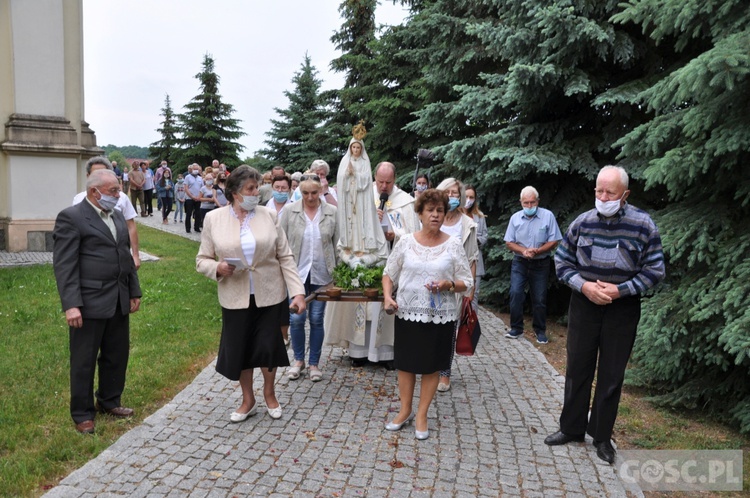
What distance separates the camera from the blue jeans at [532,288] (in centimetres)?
883

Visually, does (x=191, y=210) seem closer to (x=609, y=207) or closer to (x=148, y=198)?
(x=148, y=198)

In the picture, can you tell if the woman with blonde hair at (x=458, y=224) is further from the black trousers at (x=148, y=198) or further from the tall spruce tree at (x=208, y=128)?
the tall spruce tree at (x=208, y=128)

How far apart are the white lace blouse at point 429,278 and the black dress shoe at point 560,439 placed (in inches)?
48.2

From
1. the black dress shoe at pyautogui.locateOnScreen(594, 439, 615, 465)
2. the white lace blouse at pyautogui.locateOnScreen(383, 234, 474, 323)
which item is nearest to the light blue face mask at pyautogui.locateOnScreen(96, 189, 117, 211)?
the white lace blouse at pyautogui.locateOnScreen(383, 234, 474, 323)

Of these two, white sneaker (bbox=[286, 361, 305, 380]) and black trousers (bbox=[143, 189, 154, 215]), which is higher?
black trousers (bbox=[143, 189, 154, 215])

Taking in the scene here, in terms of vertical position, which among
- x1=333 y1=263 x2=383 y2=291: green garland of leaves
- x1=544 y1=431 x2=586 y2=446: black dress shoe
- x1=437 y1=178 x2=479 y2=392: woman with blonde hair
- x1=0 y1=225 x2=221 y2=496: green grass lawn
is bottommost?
x1=0 y1=225 x2=221 y2=496: green grass lawn

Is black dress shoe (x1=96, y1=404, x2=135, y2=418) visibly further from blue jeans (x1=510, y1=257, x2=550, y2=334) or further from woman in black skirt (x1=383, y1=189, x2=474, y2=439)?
blue jeans (x1=510, y1=257, x2=550, y2=334)

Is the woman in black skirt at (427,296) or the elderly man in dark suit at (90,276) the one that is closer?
the elderly man in dark suit at (90,276)

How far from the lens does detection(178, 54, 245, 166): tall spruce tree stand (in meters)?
42.7

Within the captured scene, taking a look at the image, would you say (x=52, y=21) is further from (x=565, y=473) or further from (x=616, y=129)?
(x=565, y=473)

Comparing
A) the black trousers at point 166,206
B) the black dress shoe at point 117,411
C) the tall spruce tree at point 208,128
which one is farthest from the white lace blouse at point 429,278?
the tall spruce tree at point 208,128

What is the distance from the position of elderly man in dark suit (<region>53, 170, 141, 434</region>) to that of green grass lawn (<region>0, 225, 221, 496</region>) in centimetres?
35

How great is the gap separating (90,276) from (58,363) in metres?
2.17

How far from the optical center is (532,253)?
28.3 ft
